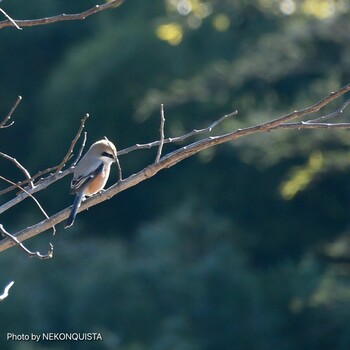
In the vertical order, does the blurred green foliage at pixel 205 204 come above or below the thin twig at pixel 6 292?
above

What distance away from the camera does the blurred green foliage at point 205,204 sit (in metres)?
9.34

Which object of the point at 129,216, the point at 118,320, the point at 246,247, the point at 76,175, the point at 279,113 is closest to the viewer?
the point at 76,175

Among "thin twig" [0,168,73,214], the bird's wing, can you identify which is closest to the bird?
the bird's wing

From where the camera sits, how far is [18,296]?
9.97 m

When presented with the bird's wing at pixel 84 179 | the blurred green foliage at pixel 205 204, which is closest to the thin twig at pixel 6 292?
the bird's wing at pixel 84 179

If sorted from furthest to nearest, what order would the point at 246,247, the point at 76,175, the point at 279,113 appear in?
the point at 246,247
the point at 279,113
the point at 76,175

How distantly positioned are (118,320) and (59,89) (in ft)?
16.4

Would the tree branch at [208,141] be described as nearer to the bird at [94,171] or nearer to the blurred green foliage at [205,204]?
the bird at [94,171]

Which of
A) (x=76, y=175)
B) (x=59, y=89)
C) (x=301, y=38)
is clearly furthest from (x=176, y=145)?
(x=76, y=175)

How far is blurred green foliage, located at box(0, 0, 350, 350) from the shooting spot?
934 cm

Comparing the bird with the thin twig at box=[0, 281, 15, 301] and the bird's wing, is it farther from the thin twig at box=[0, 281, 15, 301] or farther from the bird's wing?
the thin twig at box=[0, 281, 15, 301]

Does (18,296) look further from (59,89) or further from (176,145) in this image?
(59,89)

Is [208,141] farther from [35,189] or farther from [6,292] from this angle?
[6,292]

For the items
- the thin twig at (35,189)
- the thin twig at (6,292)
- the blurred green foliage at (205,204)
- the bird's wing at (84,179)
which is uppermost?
the blurred green foliage at (205,204)
